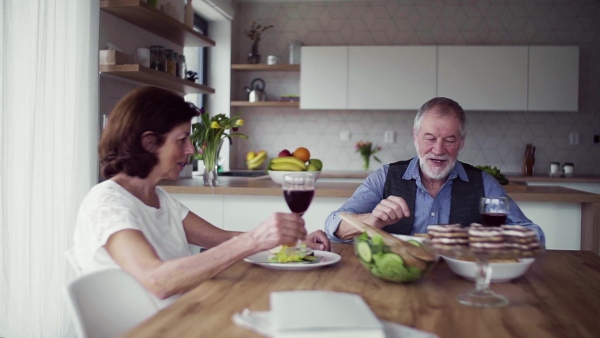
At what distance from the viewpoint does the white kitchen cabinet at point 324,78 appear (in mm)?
5652

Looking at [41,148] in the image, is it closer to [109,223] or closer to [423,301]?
[109,223]

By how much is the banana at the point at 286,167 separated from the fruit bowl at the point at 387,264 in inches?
83.1

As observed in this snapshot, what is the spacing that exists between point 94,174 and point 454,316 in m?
2.42

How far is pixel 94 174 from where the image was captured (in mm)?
3160

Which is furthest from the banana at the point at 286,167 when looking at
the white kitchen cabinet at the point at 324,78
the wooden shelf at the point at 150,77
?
the white kitchen cabinet at the point at 324,78

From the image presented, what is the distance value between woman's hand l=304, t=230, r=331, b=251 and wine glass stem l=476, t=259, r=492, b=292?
61cm

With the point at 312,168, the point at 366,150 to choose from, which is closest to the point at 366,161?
the point at 366,150

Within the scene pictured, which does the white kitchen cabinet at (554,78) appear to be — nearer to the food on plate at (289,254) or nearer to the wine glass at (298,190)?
the food on plate at (289,254)

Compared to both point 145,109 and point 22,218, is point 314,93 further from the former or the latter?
point 145,109

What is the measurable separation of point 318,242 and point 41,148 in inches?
62.2

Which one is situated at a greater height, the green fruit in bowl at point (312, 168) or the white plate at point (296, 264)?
the green fruit in bowl at point (312, 168)

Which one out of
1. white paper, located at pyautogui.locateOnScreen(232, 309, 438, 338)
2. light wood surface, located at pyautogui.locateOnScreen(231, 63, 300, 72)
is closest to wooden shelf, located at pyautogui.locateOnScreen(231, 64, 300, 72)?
light wood surface, located at pyautogui.locateOnScreen(231, 63, 300, 72)

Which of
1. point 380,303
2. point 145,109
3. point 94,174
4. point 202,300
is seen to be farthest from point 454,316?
point 94,174

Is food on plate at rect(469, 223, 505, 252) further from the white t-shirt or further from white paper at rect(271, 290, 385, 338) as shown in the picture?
the white t-shirt
